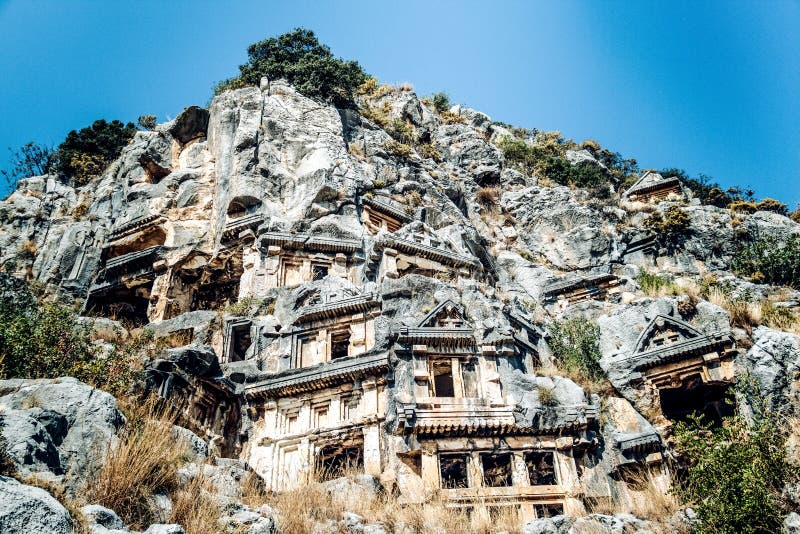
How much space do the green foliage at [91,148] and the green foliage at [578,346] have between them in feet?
120

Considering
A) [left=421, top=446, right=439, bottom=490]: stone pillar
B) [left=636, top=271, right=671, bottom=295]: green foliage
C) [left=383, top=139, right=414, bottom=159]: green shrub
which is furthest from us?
[left=383, top=139, right=414, bottom=159]: green shrub

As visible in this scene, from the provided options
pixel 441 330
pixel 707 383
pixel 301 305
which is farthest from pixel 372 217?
pixel 707 383

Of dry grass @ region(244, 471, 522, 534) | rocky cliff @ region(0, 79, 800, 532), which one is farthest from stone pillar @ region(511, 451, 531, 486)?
dry grass @ region(244, 471, 522, 534)

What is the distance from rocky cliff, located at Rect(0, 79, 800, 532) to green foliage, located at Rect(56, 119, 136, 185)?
3099mm

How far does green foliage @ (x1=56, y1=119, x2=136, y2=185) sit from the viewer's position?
155 ft

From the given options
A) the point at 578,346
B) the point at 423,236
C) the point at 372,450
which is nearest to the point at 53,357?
the point at 372,450

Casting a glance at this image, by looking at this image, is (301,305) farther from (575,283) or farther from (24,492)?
(24,492)

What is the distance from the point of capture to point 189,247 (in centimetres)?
3469

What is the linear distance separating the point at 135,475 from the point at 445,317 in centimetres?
1732

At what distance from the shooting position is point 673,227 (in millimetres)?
38781

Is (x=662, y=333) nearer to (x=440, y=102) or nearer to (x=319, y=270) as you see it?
(x=319, y=270)

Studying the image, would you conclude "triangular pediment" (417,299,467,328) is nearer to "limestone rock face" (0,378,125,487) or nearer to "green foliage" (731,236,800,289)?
"limestone rock face" (0,378,125,487)

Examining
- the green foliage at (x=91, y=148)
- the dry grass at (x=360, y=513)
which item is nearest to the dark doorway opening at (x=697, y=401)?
the dry grass at (x=360, y=513)

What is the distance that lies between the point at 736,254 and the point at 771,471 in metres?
24.5
